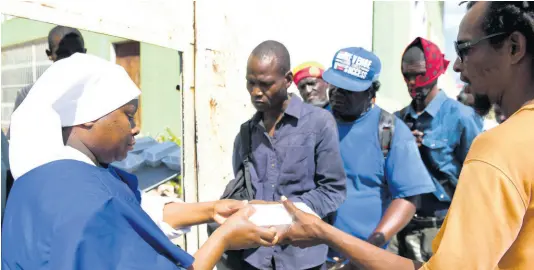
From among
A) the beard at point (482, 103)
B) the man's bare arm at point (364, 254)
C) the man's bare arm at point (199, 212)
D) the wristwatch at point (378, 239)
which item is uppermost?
the beard at point (482, 103)

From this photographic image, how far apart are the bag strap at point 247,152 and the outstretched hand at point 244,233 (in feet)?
1.14

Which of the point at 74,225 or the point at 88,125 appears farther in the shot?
the point at 88,125

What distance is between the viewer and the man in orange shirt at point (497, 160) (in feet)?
4.00

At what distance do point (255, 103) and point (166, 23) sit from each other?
4.51ft

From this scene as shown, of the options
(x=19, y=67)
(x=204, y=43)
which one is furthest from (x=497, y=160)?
(x=19, y=67)

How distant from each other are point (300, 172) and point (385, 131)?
657mm

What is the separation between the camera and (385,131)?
2.95 meters

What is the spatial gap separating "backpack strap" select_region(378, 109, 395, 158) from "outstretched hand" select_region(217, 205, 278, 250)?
3.23ft

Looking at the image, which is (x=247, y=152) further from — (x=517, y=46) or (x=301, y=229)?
(x=517, y=46)

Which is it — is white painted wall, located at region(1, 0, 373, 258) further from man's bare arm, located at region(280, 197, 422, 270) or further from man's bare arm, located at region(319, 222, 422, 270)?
man's bare arm, located at region(319, 222, 422, 270)

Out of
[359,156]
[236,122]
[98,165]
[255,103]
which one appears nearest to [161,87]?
[236,122]

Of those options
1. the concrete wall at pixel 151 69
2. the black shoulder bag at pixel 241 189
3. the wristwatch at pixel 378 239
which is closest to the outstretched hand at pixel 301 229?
the black shoulder bag at pixel 241 189

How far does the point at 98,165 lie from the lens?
5.72ft

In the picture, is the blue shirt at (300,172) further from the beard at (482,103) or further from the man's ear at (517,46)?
the man's ear at (517,46)
